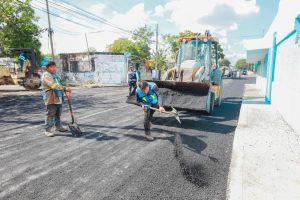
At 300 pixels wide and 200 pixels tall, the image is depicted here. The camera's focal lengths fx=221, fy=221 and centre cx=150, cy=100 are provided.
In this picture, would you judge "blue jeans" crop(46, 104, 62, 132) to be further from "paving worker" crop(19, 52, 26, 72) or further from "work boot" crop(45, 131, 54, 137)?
"paving worker" crop(19, 52, 26, 72)

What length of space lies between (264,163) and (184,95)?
3.26 meters

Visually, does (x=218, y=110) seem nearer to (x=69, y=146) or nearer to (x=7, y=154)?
(x=69, y=146)

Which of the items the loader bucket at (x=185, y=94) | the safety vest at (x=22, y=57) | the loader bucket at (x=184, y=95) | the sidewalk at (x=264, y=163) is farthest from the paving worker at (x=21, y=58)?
the sidewalk at (x=264, y=163)

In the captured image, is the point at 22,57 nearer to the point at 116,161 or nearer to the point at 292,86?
the point at 116,161

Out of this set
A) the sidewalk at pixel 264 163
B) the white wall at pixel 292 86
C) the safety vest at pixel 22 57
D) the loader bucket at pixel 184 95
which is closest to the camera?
the sidewalk at pixel 264 163

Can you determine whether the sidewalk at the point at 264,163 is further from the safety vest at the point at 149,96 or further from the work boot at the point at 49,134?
the work boot at the point at 49,134

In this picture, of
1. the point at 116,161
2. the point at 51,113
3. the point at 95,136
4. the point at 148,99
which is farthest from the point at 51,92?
the point at 116,161

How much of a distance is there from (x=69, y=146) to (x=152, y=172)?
2.15 meters

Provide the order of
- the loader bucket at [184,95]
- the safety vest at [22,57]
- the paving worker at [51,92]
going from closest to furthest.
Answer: the paving worker at [51,92], the loader bucket at [184,95], the safety vest at [22,57]

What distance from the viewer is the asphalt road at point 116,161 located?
3.18 m

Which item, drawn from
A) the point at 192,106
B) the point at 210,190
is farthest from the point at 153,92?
the point at 210,190

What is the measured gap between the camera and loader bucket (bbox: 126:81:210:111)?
6.55 meters

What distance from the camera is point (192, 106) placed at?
21.6ft

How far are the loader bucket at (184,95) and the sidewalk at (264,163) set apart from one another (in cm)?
136
